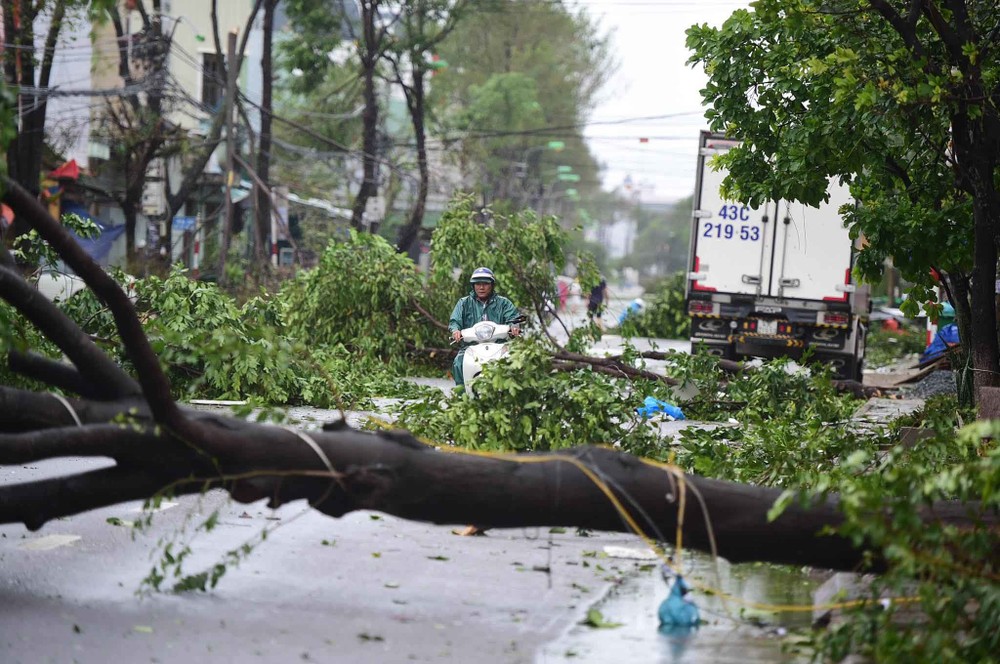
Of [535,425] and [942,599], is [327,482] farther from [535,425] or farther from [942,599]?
[535,425]

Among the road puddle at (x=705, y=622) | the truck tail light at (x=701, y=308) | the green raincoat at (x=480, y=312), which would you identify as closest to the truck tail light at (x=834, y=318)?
the truck tail light at (x=701, y=308)

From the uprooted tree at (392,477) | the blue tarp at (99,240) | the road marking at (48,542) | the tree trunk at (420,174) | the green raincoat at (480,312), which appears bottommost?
the road marking at (48,542)

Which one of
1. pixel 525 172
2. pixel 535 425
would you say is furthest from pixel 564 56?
pixel 535 425

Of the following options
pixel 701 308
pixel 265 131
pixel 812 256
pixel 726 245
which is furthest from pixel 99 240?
pixel 812 256

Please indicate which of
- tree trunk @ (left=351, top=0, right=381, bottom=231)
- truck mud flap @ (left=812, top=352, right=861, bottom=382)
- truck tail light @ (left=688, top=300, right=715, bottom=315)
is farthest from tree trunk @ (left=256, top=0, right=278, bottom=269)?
truck mud flap @ (left=812, top=352, right=861, bottom=382)

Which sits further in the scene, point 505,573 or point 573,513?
point 505,573

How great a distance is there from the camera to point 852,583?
6570mm

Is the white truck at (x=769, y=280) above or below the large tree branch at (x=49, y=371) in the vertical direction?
above

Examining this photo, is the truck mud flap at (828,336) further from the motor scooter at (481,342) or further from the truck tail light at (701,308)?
the motor scooter at (481,342)

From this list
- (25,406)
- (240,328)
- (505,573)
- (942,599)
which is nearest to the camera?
(942,599)

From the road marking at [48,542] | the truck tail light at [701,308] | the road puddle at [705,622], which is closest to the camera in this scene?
the road puddle at [705,622]

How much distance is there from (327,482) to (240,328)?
8568 mm

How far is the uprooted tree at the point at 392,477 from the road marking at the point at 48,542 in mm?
1236

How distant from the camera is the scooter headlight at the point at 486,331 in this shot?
1268 centimetres
